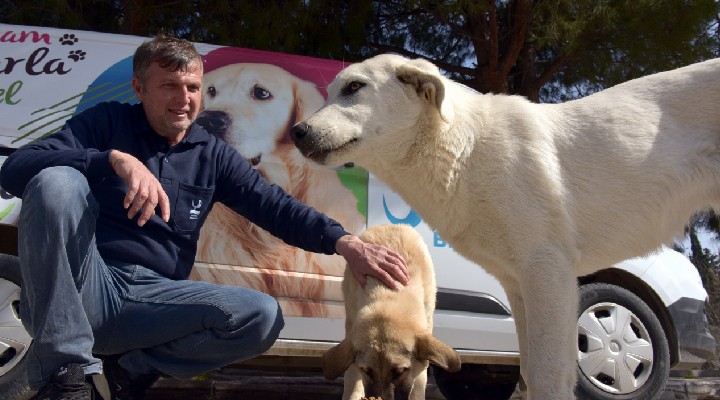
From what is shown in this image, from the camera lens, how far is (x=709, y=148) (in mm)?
3234

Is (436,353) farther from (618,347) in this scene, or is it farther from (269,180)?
(618,347)

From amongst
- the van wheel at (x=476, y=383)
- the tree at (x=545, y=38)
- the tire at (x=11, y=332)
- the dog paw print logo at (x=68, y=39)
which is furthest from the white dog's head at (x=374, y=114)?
the tree at (x=545, y=38)

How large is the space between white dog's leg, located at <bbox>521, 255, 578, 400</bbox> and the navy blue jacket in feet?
2.74

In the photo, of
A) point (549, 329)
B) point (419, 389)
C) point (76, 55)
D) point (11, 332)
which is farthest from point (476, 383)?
point (76, 55)

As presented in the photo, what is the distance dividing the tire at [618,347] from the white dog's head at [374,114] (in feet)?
7.53

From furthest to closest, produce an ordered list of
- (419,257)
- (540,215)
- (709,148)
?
(419,257) → (709,148) → (540,215)

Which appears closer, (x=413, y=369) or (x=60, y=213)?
(x=60, y=213)

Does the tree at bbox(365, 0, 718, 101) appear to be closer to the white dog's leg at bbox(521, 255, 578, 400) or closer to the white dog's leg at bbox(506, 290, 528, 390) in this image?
the white dog's leg at bbox(506, 290, 528, 390)

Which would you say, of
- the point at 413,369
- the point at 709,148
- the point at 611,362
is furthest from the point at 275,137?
the point at 611,362

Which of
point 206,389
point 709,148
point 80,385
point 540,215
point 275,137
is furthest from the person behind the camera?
point 206,389

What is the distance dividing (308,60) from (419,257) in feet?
4.86

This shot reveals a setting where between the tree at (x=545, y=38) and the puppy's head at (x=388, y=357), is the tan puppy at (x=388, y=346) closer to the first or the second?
the puppy's head at (x=388, y=357)

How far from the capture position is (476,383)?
223 inches

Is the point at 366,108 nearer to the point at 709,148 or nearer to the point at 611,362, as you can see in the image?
the point at 709,148
